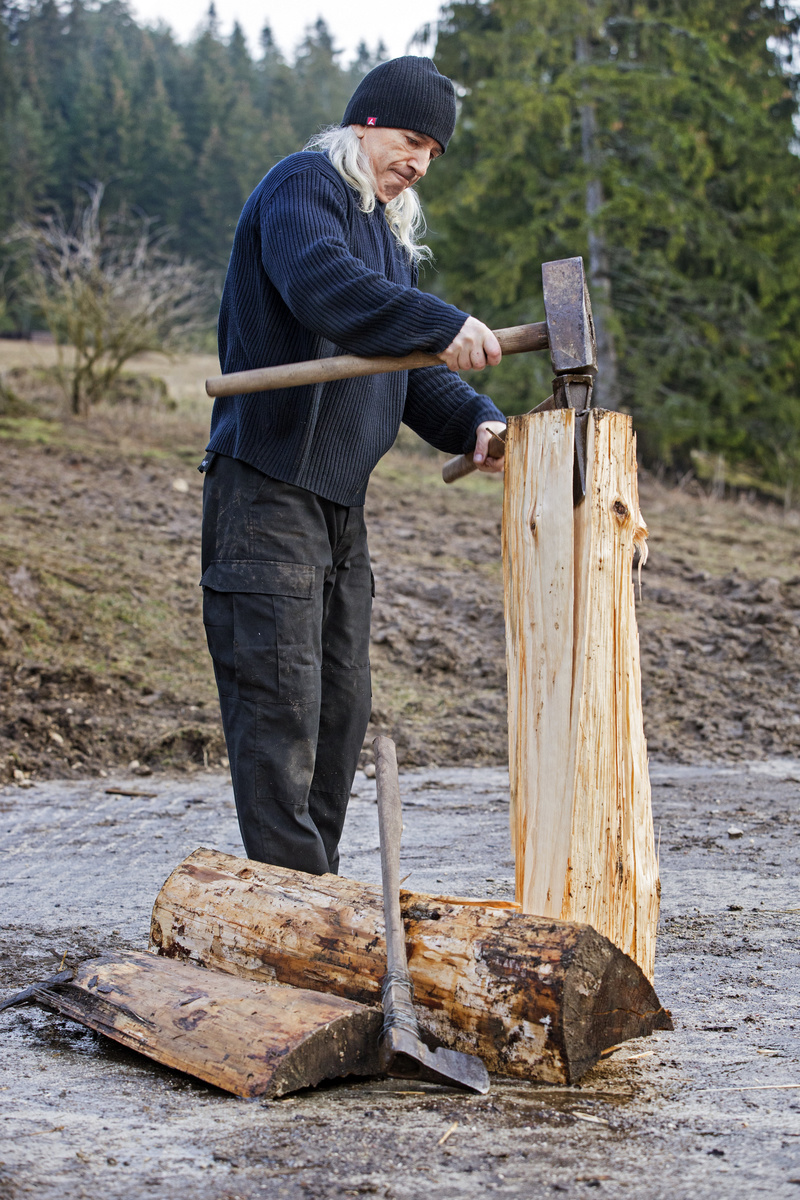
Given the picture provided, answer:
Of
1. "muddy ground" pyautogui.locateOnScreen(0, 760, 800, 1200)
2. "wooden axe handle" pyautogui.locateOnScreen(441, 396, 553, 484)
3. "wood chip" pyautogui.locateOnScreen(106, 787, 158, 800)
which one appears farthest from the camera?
"wood chip" pyautogui.locateOnScreen(106, 787, 158, 800)

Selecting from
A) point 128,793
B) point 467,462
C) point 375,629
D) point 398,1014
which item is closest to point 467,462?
point 467,462

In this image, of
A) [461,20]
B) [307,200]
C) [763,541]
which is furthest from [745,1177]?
[461,20]

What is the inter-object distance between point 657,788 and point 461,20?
15963mm

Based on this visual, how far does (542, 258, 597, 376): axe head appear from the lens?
2682 millimetres

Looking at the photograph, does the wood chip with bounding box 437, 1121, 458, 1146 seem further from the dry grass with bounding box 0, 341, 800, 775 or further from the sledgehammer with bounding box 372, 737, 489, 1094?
the dry grass with bounding box 0, 341, 800, 775

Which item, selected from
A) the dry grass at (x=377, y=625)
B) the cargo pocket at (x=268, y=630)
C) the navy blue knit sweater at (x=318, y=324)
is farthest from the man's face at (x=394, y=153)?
the dry grass at (x=377, y=625)

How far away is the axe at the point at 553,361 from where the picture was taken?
8.65 ft

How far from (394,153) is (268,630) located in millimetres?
1352

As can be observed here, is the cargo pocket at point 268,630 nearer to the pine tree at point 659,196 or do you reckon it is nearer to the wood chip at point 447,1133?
the wood chip at point 447,1133

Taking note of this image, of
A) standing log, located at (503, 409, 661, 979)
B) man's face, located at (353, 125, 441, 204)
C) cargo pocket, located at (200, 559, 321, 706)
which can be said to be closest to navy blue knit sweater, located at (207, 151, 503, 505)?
man's face, located at (353, 125, 441, 204)

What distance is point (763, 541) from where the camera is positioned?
11445 millimetres

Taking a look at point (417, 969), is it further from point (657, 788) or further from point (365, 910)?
point (657, 788)

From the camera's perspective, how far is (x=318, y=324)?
261cm

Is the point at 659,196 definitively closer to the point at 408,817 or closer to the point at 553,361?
the point at 408,817
